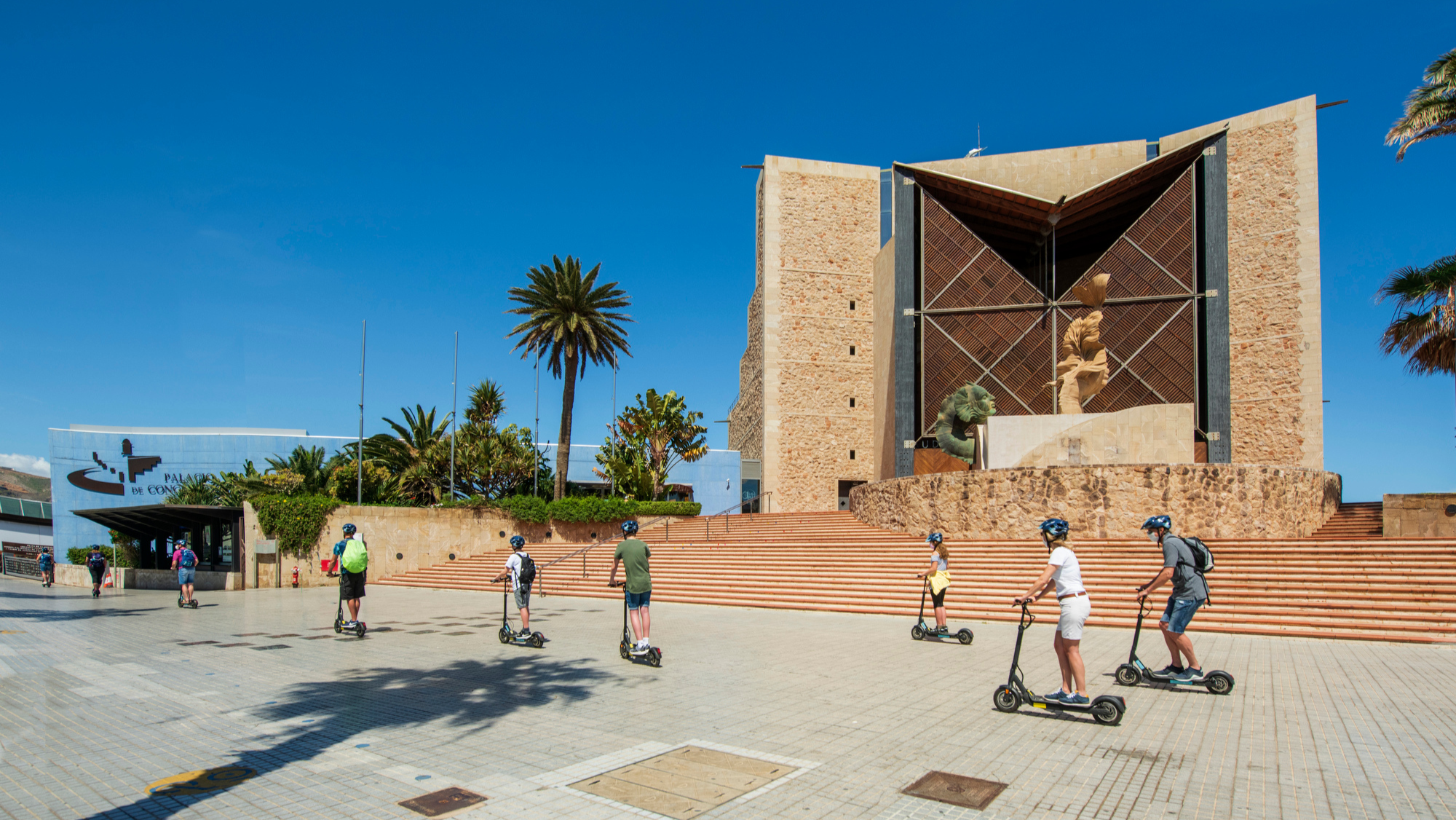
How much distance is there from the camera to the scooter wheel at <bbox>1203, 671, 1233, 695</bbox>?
23.3 ft

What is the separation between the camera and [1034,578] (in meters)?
15.7

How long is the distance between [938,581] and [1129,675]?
3381mm

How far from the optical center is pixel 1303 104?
30.8 m

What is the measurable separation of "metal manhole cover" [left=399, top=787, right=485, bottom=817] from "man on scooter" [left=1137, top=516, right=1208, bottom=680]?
587 centimetres

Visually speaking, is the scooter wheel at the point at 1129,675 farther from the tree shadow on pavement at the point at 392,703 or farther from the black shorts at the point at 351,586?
the black shorts at the point at 351,586

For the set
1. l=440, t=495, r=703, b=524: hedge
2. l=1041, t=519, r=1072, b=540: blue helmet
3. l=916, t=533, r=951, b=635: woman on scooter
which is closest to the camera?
l=1041, t=519, r=1072, b=540: blue helmet

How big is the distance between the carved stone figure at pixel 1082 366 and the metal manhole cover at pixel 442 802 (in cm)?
2079

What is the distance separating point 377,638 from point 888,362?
26.9 meters

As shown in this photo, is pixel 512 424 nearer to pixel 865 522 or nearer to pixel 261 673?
pixel 865 522

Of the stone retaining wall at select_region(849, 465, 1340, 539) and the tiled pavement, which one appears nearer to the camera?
the tiled pavement

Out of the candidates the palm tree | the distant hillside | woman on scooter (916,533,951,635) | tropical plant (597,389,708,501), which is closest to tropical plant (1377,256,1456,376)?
the palm tree

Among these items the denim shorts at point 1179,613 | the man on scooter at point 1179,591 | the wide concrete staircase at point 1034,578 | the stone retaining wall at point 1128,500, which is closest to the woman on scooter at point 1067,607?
the man on scooter at point 1179,591

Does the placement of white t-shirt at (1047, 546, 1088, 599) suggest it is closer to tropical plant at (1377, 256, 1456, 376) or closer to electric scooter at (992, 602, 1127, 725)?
electric scooter at (992, 602, 1127, 725)

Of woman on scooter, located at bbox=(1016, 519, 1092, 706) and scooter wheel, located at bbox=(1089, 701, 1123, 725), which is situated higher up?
woman on scooter, located at bbox=(1016, 519, 1092, 706)
